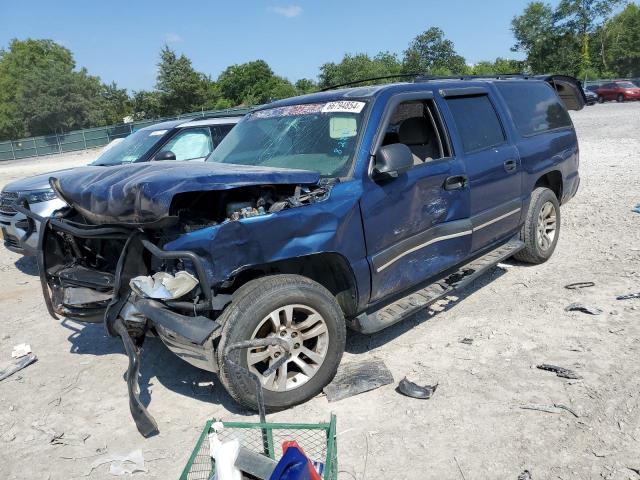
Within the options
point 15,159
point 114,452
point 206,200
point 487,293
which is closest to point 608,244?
point 487,293

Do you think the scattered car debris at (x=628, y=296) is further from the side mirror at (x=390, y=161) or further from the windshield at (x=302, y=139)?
the windshield at (x=302, y=139)

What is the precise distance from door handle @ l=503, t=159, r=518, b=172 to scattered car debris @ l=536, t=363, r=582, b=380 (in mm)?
1943

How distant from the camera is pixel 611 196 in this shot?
26.9ft

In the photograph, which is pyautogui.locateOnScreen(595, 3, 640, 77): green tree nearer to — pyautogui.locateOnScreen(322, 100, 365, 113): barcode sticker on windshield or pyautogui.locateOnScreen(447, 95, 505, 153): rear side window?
pyautogui.locateOnScreen(447, 95, 505, 153): rear side window

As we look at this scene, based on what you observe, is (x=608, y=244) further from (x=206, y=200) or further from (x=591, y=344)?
(x=206, y=200)

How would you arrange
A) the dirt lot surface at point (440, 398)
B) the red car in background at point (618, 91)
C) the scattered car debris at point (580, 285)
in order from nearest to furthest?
the dirt lot surface at point (440, 398) < the scattered car debris at point (580, 285) < the red car in background at point (618, 91)

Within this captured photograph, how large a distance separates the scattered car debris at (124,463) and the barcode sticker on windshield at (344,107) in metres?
2.69

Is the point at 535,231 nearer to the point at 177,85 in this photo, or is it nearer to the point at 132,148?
the point at 132,148

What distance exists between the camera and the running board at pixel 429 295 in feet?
12.1

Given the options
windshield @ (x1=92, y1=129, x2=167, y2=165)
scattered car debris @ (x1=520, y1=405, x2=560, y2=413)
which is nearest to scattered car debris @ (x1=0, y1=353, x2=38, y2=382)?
windshield @ (x1=92, y1=129, x2=167, y2=165)

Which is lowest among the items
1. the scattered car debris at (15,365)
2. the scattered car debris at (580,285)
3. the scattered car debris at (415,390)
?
the scattered car debris at (580,285)

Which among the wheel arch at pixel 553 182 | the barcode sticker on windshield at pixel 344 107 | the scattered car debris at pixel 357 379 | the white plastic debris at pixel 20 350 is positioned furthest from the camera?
the wheel arch at pixel 553 182

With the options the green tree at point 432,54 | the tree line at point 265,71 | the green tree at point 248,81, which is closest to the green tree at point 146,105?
the tree line at point 265,71

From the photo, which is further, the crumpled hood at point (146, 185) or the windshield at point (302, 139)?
the windshield at point (302, 139)
